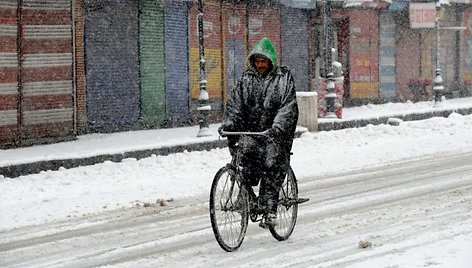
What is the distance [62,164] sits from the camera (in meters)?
16.7

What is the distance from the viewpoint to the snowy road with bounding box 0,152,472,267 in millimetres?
9094

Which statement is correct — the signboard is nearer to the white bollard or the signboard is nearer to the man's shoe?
the white bollard

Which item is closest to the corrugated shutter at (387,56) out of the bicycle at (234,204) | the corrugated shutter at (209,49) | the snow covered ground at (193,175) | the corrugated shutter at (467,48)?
the corrugated shutter at (467,48)

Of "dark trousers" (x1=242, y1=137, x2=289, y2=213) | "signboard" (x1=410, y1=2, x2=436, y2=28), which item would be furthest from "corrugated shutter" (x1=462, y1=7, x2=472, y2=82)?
"dark trousers" (x1=242, y1=137, x2=289, y2=213)

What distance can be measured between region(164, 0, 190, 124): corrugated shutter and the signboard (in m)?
13.7

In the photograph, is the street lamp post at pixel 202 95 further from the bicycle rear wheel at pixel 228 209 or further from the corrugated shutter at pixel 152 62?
the bicycle rear wheel at pixel 228 209

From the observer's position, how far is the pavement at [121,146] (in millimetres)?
16344

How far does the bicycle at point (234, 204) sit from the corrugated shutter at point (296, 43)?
21.4 meters

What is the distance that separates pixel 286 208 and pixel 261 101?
1.19 m

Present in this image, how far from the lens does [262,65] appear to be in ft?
31.6

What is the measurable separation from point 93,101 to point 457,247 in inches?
599

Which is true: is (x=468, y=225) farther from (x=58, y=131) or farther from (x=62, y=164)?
(x=58, y=131)

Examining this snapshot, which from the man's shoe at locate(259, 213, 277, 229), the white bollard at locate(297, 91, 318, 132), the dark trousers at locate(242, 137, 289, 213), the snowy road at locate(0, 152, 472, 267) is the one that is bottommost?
the snowy road at locate(0, 152, 472, 267)

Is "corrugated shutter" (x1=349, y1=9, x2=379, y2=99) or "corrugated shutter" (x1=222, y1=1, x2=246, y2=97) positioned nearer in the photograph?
"corrugated shutter" (x1=222, y1=1, x2=246, y2=97)
